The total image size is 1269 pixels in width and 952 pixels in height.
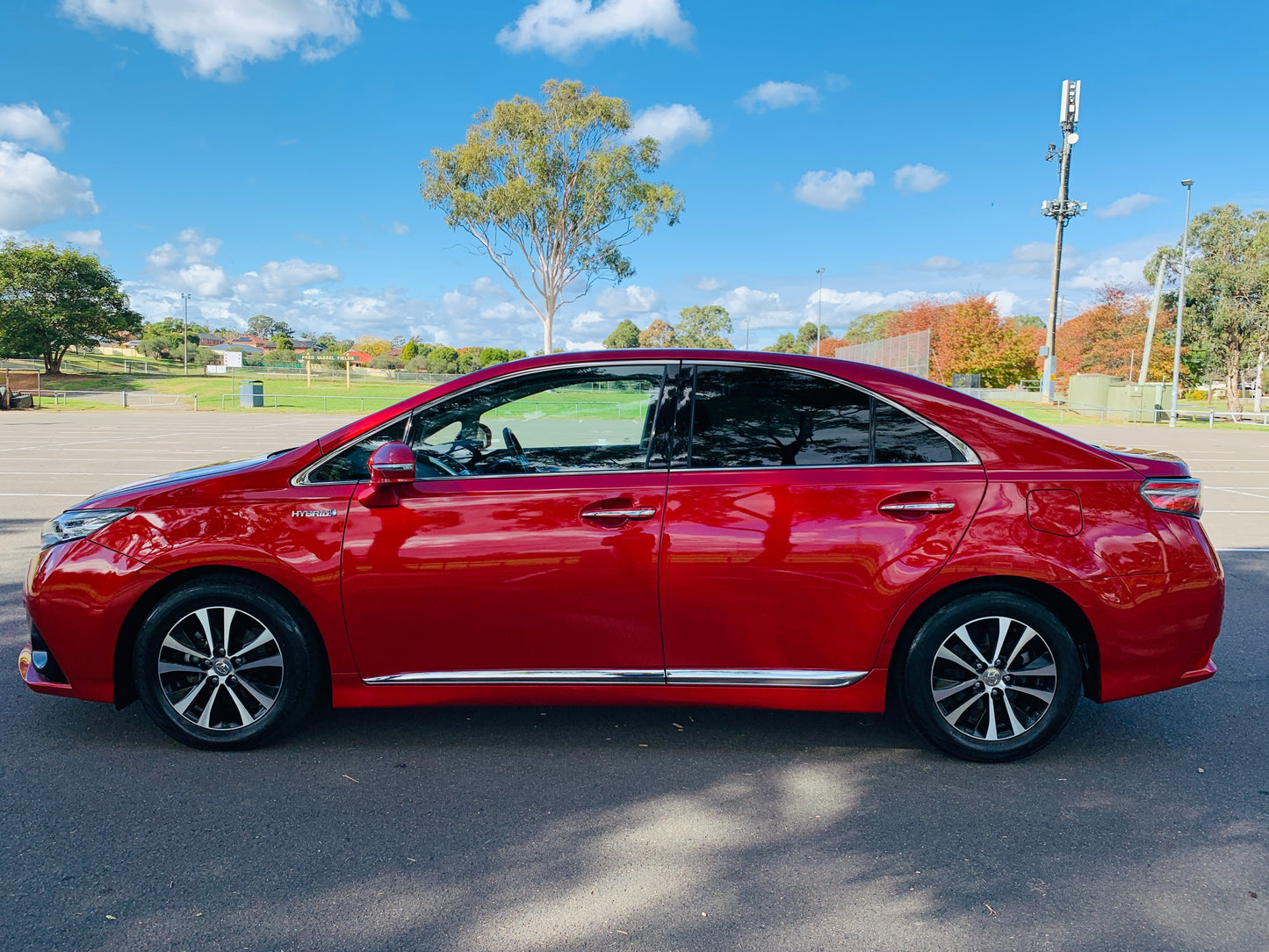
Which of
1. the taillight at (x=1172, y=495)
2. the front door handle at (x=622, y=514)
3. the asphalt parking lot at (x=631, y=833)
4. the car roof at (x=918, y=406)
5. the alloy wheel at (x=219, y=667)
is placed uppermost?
the car roof at (x=918, y=406)

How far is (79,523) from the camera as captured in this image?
370 centimetres

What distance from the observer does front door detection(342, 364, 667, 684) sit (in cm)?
349

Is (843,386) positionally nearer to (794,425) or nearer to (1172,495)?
(794,425)

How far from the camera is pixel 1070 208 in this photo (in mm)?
47688

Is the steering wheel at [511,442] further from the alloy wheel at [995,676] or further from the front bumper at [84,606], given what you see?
the alloy wheel at [995,676]

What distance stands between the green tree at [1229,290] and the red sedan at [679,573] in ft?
171

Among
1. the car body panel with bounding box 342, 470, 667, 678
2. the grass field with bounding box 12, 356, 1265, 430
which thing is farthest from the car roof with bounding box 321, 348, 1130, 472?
the grass field with bounding box 12, 356, 1265, 430

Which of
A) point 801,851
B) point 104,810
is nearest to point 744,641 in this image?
point 801,851

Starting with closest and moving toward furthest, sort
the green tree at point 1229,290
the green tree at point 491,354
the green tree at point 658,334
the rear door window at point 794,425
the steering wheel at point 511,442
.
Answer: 1. the rear door window at point 794,425
2. the steering wheel at point 511,442
3. the green tree at point 1229,290
4. the green tree at point 491,354
5. the green tree at point 658,334

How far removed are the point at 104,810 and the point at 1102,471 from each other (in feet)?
13.0

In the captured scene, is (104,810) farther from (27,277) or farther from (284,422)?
(27,277)

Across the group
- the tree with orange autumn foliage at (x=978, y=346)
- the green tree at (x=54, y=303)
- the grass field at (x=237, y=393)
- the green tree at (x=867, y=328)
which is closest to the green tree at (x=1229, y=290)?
the grass field at (x=237, y=393)

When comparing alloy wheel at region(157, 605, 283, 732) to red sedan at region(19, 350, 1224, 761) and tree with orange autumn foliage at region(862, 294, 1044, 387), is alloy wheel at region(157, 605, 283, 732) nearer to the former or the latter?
red sedan at region(19, 350, 1224, 761)

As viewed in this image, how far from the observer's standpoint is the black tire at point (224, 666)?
360 centimetres
